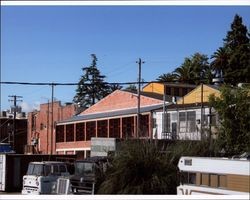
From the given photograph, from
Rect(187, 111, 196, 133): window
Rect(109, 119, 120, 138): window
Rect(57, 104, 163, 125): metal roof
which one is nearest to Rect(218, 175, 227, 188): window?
Rect(187, 111, 196, 133): window

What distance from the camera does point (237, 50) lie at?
239 ft

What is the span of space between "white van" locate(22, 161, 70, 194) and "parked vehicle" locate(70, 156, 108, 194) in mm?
3950

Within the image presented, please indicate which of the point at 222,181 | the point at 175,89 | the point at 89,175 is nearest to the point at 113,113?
the point at 175,89

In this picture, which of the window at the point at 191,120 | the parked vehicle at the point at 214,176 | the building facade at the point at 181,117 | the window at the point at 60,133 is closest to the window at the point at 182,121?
the building facade at the point at 181,117

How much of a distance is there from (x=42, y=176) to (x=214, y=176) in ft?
46.8

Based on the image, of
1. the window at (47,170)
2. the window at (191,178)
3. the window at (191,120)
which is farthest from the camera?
the window at (191,120)

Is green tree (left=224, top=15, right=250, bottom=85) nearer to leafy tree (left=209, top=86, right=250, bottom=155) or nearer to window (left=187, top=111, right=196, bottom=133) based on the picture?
window (left=187, top=111, right=196, bottom=133)

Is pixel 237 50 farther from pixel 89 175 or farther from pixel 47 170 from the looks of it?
pixel 89 175

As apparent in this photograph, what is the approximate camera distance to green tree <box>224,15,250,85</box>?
6949 centimetres

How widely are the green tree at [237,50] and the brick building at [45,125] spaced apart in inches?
828

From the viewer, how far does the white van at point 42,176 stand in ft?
79.8

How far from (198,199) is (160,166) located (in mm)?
7524

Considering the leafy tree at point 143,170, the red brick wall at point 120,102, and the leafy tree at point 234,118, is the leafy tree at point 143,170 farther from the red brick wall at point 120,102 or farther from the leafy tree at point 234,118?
the red brick wall at point 120,102

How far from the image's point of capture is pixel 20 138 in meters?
89.4
